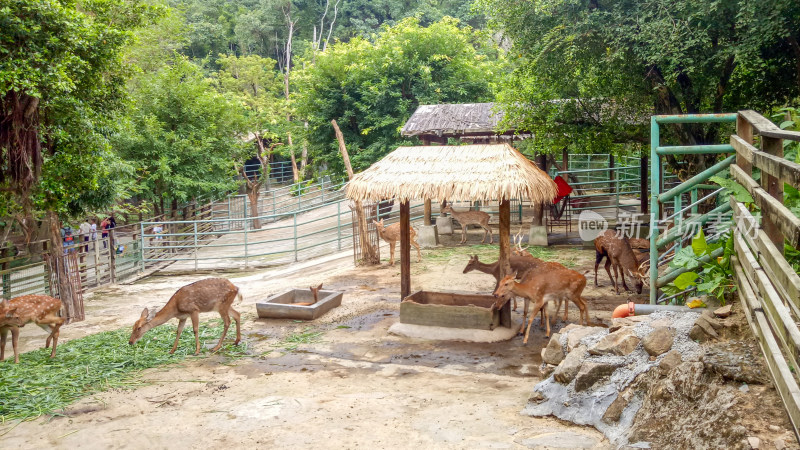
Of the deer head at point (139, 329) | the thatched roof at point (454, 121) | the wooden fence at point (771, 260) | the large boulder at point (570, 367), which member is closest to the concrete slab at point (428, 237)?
the thatched roof at point (454, 121)

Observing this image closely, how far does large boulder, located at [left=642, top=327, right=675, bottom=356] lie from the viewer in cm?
554

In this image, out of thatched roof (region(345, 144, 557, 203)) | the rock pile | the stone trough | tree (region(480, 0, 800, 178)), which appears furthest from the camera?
tree (region(480, 0, 800, 178))

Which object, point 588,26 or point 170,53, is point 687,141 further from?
point 170,53

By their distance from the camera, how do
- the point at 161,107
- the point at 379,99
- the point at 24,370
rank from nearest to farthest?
1. the point at 24,370
2. the point at 161,107
3. the point at 379,99

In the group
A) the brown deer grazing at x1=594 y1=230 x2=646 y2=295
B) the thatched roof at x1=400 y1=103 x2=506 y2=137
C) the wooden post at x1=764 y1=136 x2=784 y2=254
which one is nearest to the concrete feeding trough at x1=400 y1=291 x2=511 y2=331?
the brown deer grazing at x1=594 y1=230 x2=646 y2=295

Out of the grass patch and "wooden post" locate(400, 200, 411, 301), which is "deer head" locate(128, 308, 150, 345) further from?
"wooden post" locate(400, 200, 411, 301)

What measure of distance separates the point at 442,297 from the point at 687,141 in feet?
17.6

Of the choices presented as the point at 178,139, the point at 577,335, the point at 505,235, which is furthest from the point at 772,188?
the point at 178,139

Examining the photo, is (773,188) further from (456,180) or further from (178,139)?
(178,139)

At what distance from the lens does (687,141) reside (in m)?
11.6

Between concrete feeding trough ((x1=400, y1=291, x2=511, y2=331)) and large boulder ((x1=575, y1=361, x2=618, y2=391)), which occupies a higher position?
large boulder ((x1=575, y1=361, x2=618, y2=391))

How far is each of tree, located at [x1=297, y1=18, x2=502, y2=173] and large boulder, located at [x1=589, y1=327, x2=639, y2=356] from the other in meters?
15.6

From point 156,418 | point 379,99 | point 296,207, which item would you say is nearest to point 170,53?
point 296,207

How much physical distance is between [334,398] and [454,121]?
A: 434 inches
